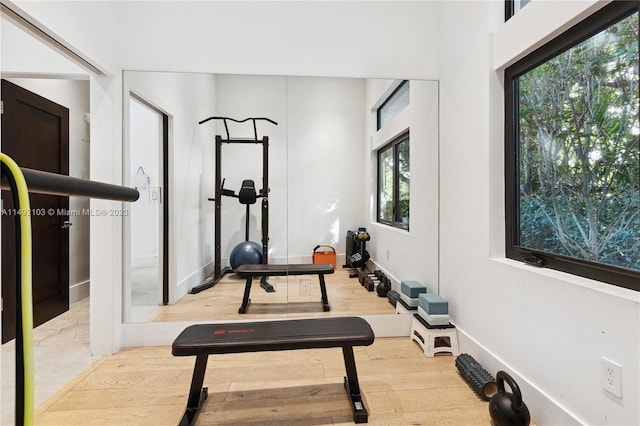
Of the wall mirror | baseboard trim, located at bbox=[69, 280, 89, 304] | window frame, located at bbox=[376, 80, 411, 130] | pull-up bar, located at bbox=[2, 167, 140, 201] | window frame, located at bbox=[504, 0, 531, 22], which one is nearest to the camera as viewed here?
pull-up bar, located at bbox=[2, 167, 140, 201]

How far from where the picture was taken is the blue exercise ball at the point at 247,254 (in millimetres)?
2709

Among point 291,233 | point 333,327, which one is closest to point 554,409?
point 333,327

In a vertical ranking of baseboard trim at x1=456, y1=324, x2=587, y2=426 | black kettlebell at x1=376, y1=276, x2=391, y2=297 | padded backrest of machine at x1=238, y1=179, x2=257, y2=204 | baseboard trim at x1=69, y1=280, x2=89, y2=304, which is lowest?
baseboard trim at x1=456, y1=324, x2=587, y2=426

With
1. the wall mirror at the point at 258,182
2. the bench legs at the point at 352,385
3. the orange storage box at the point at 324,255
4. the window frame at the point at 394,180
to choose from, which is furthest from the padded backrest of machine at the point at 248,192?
the bench legs at the point at 352,385

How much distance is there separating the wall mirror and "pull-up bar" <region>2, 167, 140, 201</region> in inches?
77.7

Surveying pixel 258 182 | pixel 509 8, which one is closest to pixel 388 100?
pixel 509 8

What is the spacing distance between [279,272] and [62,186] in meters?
2.18

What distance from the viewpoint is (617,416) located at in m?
1.22

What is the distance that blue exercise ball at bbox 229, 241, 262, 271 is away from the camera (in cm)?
271

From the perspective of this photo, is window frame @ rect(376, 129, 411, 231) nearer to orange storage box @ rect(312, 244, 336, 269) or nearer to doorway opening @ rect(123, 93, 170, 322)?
orange storage box @ rect(312, 244, 336, 269)

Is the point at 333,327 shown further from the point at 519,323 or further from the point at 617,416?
the point at 617,416

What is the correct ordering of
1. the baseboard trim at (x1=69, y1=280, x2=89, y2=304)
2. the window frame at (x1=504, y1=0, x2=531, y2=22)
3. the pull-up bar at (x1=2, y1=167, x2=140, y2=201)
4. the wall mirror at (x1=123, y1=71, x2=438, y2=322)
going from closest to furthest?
the pull-up bar at (x1=2, y1=167, x2=140, y2=201)
the window frame at (x1=504, y1=0, x2=531, y2=22)
the wall mirror at (x1=123, y1=71, x2=438, y2=322)
the baseboard trim at (x1=69, y1=280, x2=89, y2=304)

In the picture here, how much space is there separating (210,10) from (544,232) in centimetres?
273

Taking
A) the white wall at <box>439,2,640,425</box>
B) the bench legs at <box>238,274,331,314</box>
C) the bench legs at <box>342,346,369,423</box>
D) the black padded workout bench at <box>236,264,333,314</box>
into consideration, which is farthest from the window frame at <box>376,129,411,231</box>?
the bench legs at <box>342,346,369,423</box>
